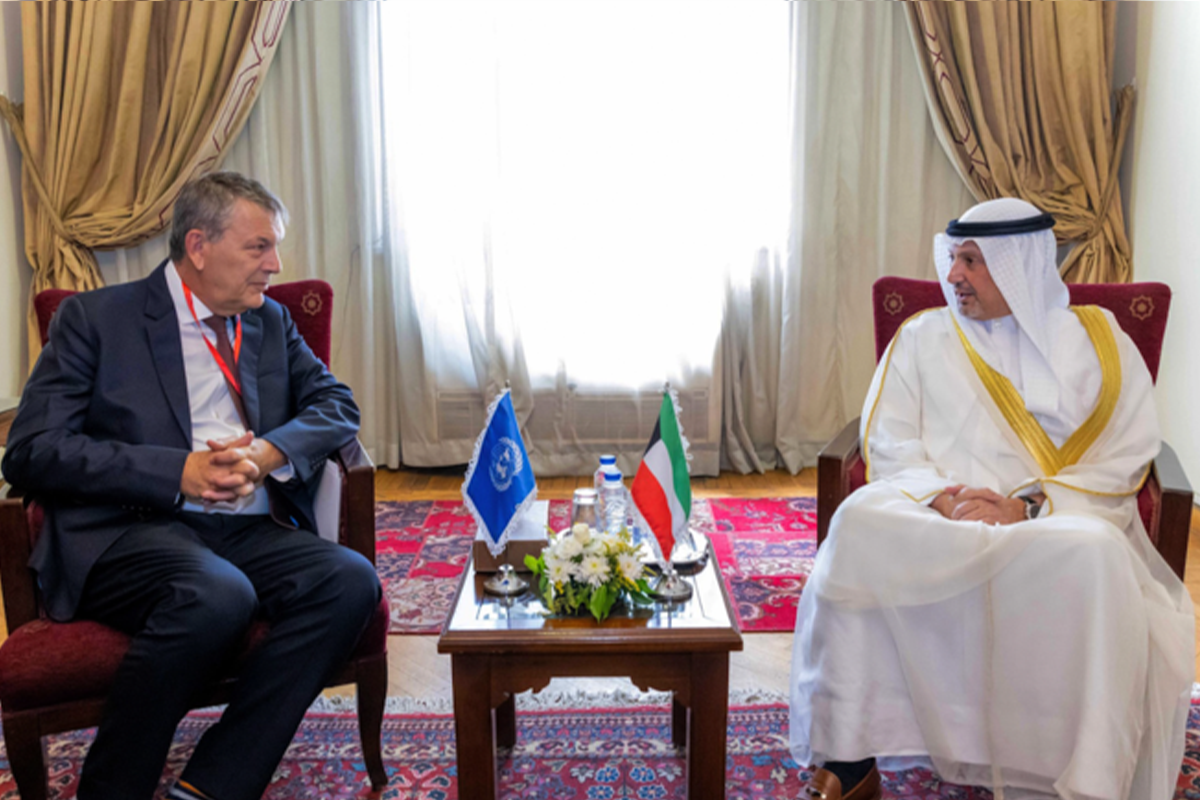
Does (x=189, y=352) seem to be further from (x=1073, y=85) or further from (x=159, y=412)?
(x=1073, y=85)

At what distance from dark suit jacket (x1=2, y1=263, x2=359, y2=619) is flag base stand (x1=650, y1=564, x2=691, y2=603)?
2.70ft

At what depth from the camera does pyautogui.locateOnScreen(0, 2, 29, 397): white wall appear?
4.22 metres

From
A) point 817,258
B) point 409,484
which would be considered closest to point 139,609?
point 409,484

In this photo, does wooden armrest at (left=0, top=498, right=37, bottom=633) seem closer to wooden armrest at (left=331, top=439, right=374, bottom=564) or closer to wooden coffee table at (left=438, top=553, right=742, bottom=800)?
wooden armrest at (left=331, top=439, right=374, bottom=564)

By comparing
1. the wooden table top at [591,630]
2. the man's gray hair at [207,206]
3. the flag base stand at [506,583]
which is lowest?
the wooden table top at [591,630]

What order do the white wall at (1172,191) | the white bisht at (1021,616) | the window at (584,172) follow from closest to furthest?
the white bisht at (1021,616)
the white wall at (1172,191)
the window at (584,172)

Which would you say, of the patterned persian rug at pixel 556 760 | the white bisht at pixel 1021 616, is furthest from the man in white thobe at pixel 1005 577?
the patterned persian rug at pixel 556 760

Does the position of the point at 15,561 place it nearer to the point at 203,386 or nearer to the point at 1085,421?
the point at 203,386

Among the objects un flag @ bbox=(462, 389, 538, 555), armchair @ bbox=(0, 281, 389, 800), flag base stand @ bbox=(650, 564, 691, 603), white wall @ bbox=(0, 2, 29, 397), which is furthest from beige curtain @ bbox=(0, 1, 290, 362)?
flag base stand @ bbox=(650, 564, 691, 603)

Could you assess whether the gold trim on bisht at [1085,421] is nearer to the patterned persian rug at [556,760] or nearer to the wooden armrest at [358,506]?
the patterned persian rug at [556,760]

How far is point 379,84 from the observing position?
4383mm

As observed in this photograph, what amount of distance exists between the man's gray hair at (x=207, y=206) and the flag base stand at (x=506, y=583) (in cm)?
95

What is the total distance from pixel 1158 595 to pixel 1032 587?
0.89ft

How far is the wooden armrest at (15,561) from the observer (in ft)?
6.39
